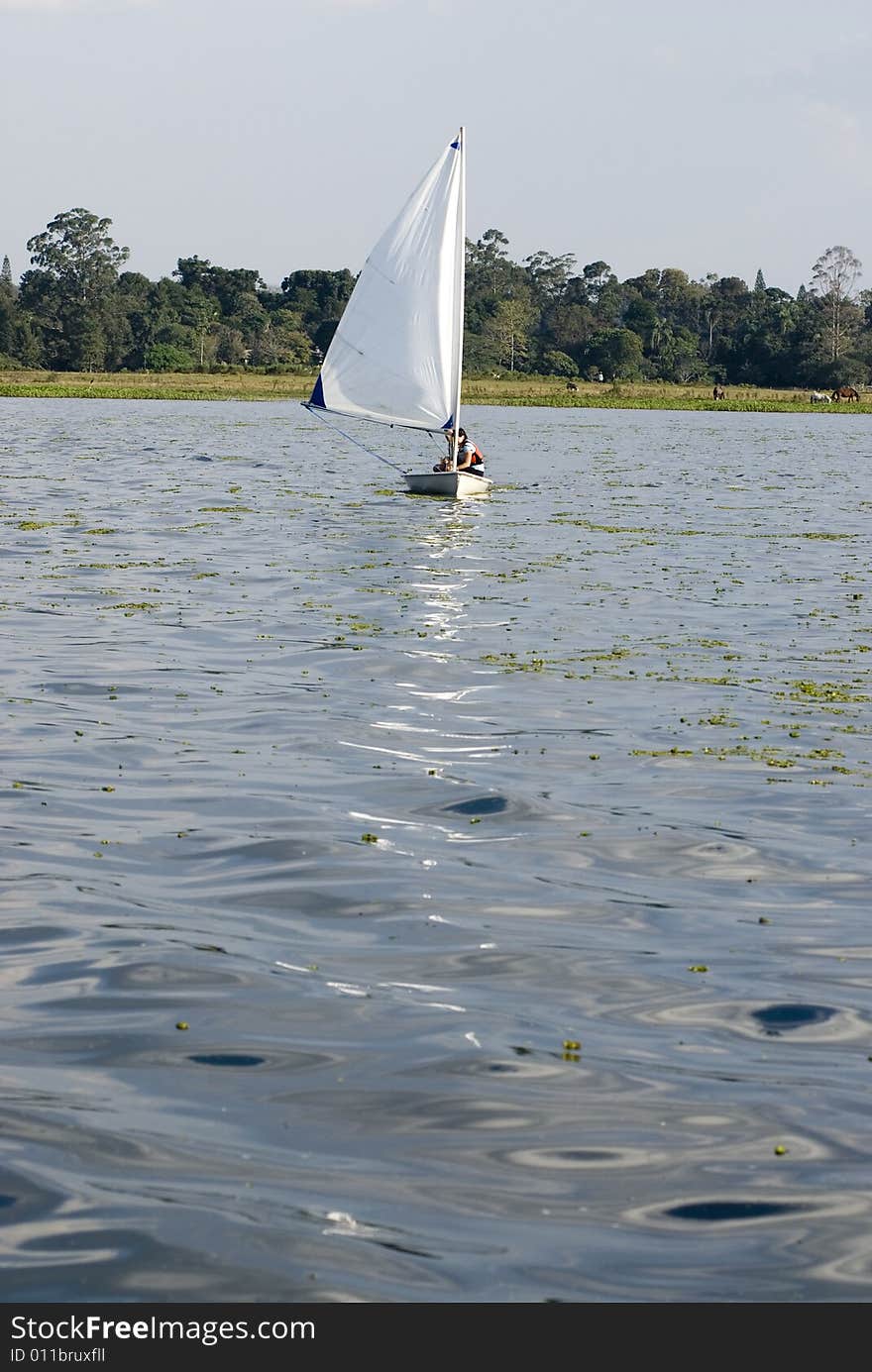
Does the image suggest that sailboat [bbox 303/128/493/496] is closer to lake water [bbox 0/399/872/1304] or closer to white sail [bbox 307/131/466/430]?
white sail [bbox 307/131/466/430]

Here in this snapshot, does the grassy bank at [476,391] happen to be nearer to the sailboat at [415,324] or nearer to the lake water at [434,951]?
the sailboat at [415,324]

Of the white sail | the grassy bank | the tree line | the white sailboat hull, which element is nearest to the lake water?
the white sailboat hull

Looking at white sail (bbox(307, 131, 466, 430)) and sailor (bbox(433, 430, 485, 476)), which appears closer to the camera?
white sail (bbox(307, 131, 466, 430))

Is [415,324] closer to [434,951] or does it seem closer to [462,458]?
[462,458]

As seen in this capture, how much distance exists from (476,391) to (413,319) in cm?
9943

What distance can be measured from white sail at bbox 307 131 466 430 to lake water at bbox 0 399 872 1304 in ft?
67.9

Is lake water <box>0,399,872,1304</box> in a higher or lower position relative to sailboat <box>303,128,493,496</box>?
lower

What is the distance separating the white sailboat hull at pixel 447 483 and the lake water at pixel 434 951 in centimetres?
1892

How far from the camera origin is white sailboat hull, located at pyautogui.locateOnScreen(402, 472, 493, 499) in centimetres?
4500

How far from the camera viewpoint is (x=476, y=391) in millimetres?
144500

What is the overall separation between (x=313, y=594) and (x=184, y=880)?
15.8 m

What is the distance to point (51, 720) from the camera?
16984 mm

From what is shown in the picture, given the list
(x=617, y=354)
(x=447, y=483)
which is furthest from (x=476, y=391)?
(x=447, y=483)
